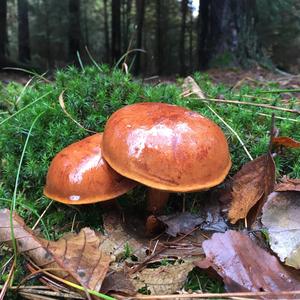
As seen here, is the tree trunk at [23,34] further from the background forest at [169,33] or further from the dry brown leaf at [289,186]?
the dry brown leaf at [289,186]

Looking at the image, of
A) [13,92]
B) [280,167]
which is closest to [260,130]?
[280,167]

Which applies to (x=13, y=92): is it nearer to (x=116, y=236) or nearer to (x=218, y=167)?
(x=116, y=236)

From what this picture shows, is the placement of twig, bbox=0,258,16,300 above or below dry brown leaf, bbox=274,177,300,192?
below

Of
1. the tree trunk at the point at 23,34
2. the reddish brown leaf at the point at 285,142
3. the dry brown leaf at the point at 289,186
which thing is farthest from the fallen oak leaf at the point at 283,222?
the tree trunk at the point at 23,34

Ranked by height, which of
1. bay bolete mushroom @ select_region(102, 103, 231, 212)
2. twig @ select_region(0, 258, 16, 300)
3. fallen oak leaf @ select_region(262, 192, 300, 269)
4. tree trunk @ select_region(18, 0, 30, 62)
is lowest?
tree trunk @ select_region(18, 0, 30, 62)

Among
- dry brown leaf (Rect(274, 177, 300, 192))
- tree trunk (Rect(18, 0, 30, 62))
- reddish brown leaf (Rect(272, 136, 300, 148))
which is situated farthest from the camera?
tree trunk (Rect(18, 0, 30, 62))

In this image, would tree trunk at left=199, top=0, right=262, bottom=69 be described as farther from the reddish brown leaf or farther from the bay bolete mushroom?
the bay bolete mushroom

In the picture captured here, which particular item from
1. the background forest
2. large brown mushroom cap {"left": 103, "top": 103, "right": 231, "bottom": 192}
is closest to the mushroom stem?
large brown mushroom cap {"left": 103, "top": 103, "right": 231, "bottom": 192}
